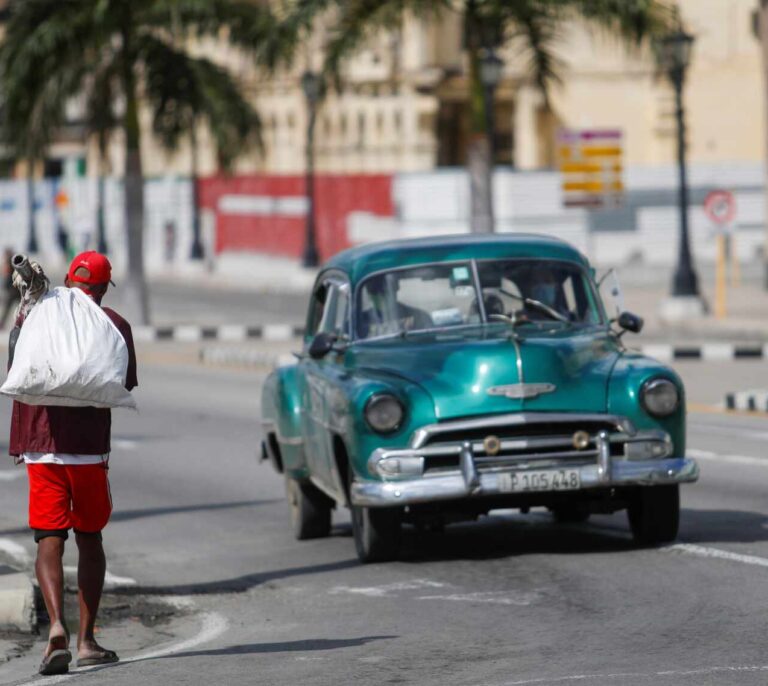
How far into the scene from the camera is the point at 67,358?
8461 mm

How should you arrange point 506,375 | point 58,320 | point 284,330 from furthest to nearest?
point 284,330 → point 506,375 → point 58,320

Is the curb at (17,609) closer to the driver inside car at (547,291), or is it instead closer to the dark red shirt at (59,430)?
the dark red shirt at (59,430)

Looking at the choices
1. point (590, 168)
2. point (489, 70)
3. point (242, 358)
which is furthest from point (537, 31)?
point (242, 358)

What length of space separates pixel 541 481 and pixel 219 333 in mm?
22873

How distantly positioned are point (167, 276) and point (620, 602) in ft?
178

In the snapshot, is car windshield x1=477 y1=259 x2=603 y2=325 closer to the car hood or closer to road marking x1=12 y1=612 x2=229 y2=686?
the car hood

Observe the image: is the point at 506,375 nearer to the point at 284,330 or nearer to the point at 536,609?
the point at 536,609

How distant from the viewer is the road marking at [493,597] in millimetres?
10008

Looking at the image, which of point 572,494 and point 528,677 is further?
point 572,494

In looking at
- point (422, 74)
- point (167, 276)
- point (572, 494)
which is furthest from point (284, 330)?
point (422, 74)

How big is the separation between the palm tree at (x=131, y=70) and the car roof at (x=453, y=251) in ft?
65.0

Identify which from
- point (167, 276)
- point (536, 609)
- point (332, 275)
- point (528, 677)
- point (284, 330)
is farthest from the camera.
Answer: point (167, 276)

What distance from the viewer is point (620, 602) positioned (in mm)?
9758

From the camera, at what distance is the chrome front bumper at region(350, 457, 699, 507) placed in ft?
35.7
